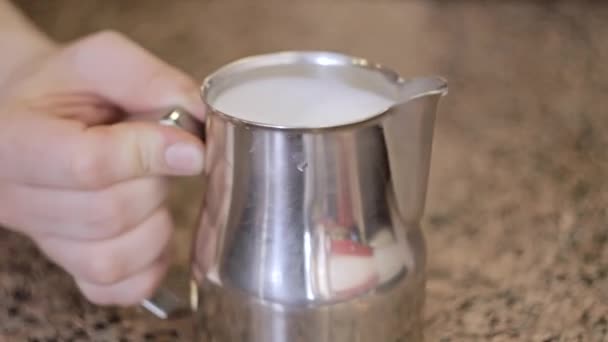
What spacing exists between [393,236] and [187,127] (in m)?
0.15

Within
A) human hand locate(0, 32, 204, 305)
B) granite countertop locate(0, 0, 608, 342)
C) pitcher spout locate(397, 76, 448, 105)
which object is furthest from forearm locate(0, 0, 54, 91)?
pitcher spout locate(397, 76, 448, 105)

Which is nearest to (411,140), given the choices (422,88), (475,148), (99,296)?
(422,88)

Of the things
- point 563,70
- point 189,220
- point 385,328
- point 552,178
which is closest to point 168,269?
point 189,220

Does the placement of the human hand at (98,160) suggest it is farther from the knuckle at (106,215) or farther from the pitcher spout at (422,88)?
the pitcher spout at (422,88)

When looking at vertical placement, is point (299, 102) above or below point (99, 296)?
above

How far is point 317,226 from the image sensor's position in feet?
1.39

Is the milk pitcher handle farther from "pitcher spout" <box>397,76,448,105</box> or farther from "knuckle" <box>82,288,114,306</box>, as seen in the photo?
"pitcher spout" <box>397,76,448,105</box>

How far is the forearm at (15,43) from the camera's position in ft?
1.98

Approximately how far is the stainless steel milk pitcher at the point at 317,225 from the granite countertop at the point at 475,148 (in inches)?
4.0

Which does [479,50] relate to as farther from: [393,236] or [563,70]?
[393,236]

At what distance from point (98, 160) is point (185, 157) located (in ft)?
0.17

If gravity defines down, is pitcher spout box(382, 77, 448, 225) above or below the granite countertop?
above

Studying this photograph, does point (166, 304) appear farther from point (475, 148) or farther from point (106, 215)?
point (475, 148)

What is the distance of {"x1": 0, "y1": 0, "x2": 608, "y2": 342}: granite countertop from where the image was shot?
557mm
